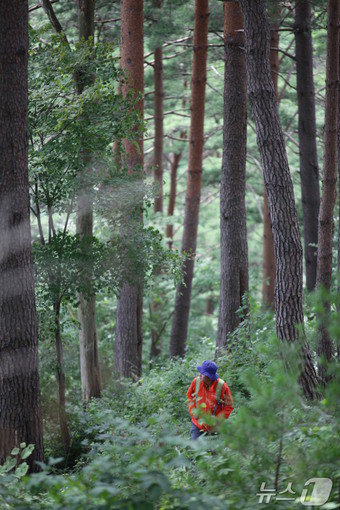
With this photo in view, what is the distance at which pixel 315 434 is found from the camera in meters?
4.98

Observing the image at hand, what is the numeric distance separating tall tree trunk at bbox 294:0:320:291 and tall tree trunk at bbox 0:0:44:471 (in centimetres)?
873

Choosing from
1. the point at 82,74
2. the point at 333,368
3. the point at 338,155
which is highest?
the point at 82,74

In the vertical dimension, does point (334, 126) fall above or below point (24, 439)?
above

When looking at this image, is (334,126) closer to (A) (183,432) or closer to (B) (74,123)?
(B) (74,123)

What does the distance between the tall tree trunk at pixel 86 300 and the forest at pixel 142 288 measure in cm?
3

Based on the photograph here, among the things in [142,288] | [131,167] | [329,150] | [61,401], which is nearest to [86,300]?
[142,288]

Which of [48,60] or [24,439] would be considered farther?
[48,60]

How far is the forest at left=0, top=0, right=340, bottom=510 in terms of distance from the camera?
4.30 metres

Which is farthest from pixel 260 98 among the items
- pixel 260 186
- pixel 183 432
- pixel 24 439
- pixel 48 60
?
pixel 260 186

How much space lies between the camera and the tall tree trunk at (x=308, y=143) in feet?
48.3

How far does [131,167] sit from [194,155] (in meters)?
4.67

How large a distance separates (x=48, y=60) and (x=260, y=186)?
636 inches

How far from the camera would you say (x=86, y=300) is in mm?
11164

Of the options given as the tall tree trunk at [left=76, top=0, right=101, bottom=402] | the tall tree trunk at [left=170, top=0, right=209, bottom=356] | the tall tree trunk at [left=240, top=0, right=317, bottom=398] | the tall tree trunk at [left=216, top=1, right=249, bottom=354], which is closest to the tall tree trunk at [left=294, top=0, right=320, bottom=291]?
the tall tree trunk at [left=216, top=1, right=249, bottom=354]
